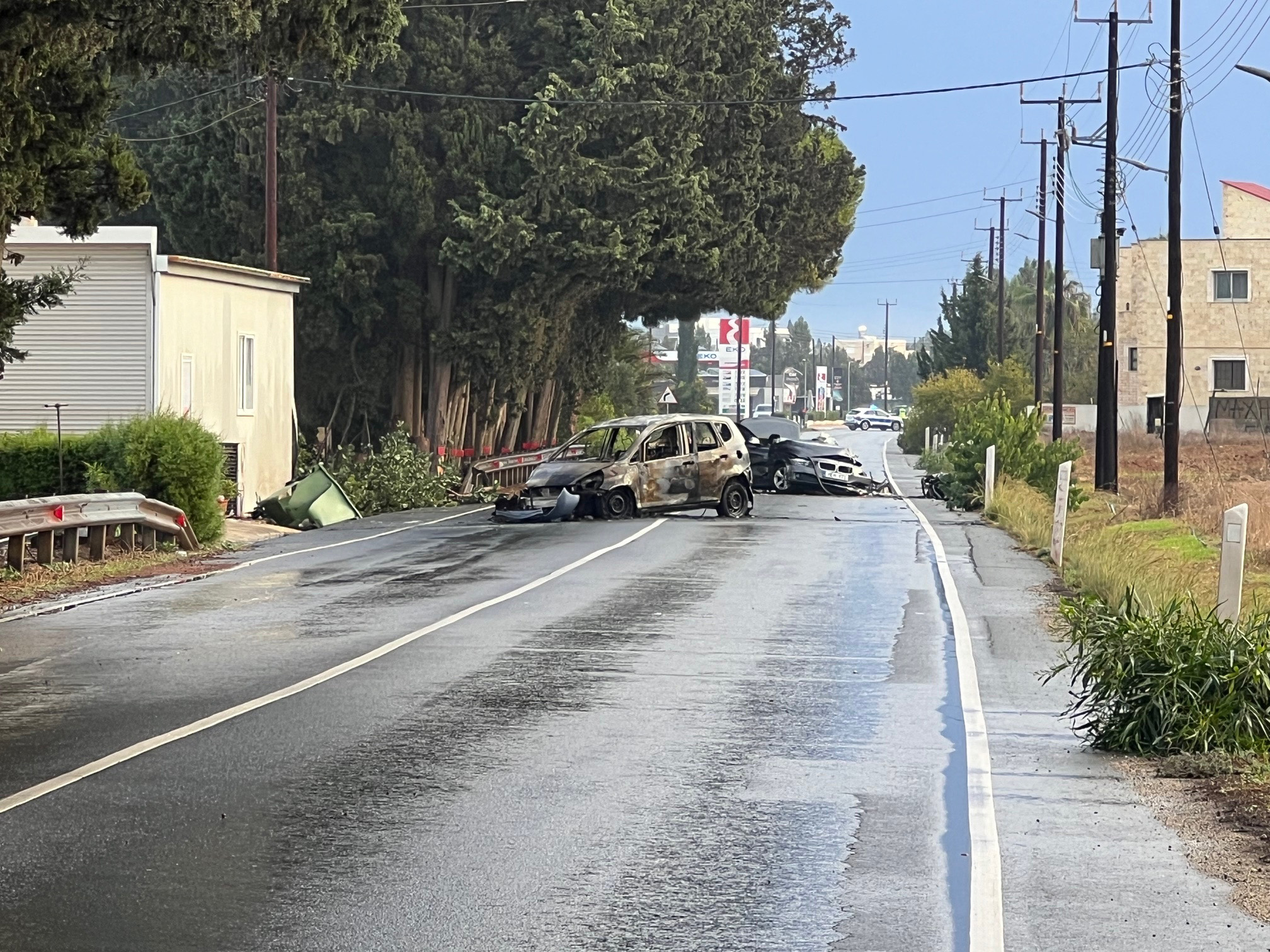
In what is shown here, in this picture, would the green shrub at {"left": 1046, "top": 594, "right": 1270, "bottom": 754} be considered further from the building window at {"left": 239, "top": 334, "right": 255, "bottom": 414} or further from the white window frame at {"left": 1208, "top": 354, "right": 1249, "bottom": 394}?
the white window frame at {"left": 1208, "top": 354, "right": 1249, "bottom": 394}

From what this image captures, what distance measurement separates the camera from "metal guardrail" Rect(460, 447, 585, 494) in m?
43.8

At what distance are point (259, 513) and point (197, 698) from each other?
2000cm

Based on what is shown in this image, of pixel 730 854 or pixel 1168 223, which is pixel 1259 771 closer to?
pixel 730 854

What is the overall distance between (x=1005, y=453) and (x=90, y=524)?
20035 mm

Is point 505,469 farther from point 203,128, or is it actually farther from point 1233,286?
point 1233,286

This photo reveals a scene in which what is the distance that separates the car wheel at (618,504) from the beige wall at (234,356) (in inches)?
274

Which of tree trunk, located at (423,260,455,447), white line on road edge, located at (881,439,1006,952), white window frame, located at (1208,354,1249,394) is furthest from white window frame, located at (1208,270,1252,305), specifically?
white line on road edge, located at (881,439,1006,952)

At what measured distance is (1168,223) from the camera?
109ft

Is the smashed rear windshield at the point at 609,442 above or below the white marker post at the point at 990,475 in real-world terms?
above

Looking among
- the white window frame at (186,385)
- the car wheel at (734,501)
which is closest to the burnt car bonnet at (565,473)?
the car wheel at (734,501)

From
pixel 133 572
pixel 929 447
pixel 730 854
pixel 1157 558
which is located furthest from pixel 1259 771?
pixel 929 447

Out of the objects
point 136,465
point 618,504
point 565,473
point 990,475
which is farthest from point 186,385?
point 990,475

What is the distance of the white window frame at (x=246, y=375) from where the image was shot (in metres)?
33.7

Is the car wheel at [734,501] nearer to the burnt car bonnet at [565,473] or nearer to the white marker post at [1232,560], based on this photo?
the burnt car bonnet at [565,473]
